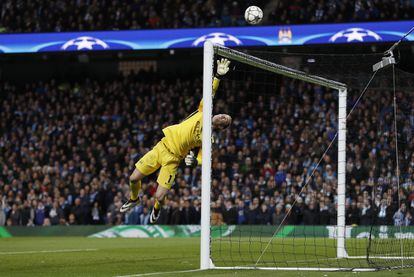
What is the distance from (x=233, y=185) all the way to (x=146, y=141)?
7044mm

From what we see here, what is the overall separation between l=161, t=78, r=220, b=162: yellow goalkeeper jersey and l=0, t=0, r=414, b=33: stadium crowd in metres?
19.1

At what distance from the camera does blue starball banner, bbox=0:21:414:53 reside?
3158cm

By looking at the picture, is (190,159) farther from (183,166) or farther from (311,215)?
(183,166)

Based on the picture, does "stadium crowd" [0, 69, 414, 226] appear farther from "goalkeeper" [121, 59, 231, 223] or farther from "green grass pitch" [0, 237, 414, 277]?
"goalkeeper" [121, 59, 231, 223]

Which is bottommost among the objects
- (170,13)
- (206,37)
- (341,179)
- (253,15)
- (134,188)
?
(134,188)

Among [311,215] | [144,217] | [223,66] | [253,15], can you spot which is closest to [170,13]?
[144,217]

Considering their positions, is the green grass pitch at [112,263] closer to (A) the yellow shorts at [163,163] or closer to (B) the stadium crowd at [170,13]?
(A) the yellow shorts at [163,163]

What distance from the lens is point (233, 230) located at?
27.5 m

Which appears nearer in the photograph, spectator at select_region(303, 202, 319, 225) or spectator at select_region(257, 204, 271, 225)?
spectator at select_region(303, 202, 319, 225)

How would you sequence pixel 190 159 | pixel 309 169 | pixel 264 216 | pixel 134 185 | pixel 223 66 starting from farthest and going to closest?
1. pixel 309 169
2. pixel 264 216
3. pixel 134 185
4. pixel 190 159
5. pixel 223 66

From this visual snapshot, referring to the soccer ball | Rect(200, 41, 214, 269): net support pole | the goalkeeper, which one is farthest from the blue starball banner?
Rect(200, 41, 214, 269): net support pole

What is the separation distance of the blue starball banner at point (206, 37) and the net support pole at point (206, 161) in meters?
18.6

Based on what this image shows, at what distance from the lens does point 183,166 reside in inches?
1271

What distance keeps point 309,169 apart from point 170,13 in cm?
1082
